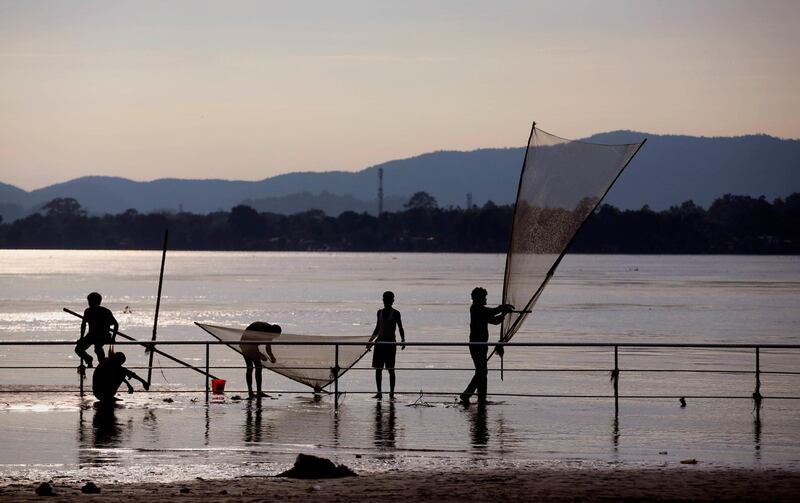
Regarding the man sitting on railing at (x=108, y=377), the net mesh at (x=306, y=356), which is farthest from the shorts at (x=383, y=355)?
the man sitting on railing at (x=108, y=377)

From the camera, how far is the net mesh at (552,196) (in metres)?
18.6

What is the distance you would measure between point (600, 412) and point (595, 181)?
5.27m

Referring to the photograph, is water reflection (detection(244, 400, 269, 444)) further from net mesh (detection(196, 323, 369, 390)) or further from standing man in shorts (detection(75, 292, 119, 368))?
standing man in shorts (detection(75, 292, 119, 368))

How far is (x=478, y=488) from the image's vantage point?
43.1 feet

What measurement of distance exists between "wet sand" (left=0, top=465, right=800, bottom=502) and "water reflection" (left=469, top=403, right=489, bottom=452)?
2.57 meters

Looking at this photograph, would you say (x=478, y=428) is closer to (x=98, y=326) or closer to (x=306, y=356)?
(x=306, y=356)

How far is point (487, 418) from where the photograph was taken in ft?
66.6

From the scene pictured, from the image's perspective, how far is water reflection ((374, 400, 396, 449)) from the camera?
1709 centimetres

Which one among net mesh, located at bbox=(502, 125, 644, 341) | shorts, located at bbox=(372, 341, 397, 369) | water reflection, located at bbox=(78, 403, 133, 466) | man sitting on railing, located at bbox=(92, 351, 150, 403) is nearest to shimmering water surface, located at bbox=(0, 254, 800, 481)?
water reflection, located at bbox=(78, 403, 133, 466)

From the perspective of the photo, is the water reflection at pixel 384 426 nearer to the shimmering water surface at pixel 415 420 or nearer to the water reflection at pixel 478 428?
the shimmering water surface at pixel 415 420

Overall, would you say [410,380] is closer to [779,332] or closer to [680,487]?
[680,487]

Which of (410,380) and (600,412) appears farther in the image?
(410,380)

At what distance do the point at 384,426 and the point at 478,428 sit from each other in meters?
1.37

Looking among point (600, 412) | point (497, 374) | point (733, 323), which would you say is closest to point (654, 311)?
point (733, 323)
